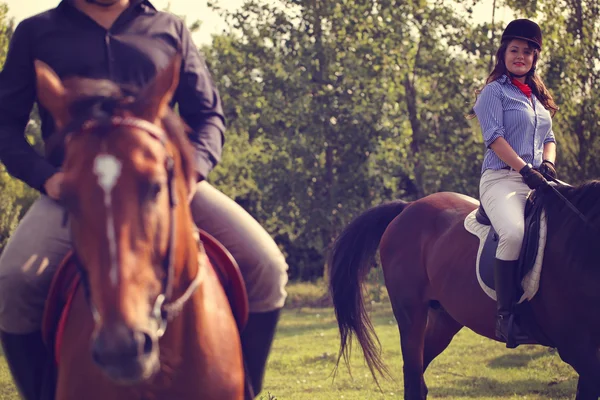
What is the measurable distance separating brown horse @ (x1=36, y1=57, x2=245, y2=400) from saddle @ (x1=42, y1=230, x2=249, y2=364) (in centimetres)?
6

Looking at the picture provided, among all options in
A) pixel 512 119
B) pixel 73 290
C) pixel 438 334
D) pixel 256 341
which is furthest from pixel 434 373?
pixel 73 290

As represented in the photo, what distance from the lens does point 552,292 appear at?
226 inches

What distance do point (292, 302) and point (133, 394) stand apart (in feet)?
62.3

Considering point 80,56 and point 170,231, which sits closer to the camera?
point 170,231

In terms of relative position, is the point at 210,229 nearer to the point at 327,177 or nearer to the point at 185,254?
the point at 185,254

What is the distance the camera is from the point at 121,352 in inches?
87.4

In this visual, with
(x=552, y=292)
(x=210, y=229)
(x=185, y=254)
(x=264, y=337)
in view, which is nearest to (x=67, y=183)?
(x=185, y=254)

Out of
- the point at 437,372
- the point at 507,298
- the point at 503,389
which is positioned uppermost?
the point at 507,298

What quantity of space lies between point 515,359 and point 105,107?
9207 millimetres

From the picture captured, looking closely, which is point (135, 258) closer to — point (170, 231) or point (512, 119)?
point (170, 231)

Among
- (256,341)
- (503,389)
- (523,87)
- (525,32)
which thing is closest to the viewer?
(256,341)

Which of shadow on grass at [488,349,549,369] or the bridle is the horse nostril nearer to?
the bridle

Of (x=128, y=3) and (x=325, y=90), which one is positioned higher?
(x=128, y=3)

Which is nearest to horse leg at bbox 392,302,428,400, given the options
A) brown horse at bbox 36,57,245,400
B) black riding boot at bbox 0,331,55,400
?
brown horse at bbox 36,57,245,400
